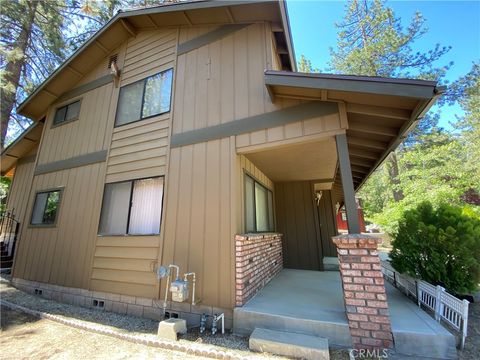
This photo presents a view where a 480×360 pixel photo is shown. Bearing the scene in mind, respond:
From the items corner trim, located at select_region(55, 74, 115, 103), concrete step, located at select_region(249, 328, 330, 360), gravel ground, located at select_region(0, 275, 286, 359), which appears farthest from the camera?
corner trim, located at select_region(55, 74, 115, 103)

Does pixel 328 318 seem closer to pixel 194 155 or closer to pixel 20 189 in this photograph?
pixel 194 155

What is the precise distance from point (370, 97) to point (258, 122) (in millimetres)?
1786

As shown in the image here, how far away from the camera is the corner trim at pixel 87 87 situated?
6.71m

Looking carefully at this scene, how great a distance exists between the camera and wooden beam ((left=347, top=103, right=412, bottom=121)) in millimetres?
3385

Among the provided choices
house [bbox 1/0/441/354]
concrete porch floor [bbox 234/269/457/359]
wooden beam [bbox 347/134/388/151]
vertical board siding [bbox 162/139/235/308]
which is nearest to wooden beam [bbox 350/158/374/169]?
house [bbox 1/0/441/354]

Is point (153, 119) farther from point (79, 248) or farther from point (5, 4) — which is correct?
point (5, 4)

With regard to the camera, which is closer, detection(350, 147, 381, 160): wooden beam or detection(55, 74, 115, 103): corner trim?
detection(350, 147, 381, 160): wooden beam

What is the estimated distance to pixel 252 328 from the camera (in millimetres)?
3367

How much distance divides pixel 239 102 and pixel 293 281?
4079 millimetres

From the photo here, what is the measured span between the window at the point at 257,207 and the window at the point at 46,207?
5164 mm

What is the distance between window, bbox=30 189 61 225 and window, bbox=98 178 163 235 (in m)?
1.96

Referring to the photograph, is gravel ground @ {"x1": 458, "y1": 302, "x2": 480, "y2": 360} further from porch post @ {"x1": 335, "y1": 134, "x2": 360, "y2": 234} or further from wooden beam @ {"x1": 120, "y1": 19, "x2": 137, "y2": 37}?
A: wooden beam @ {"x1": 120, "y1": 19, "x2": 137, "y2": 37}

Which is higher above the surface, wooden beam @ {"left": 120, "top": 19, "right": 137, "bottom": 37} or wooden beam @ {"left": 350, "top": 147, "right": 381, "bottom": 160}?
wooden beam @ {"left": 120, "top": 19, "right": 137, "bottom": 37}

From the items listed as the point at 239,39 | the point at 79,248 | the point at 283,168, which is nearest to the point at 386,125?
the point at 283,168
